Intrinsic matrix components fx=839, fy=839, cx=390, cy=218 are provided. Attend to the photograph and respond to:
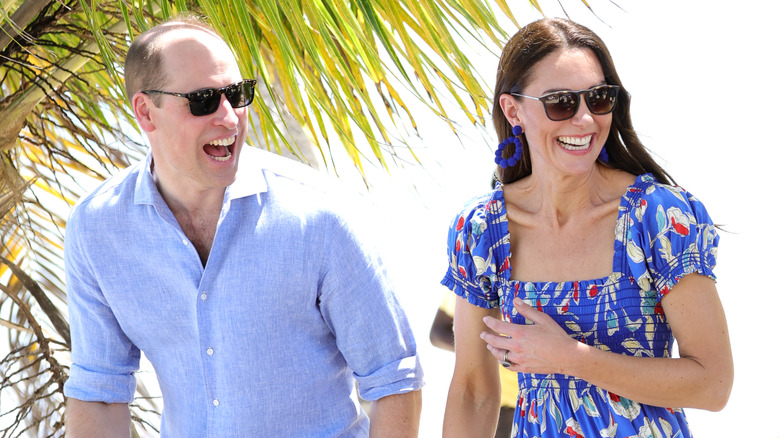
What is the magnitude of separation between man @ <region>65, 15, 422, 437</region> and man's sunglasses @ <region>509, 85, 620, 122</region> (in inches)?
18.7

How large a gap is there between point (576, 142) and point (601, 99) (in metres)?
0.09

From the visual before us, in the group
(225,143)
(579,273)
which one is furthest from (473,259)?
(225,143)

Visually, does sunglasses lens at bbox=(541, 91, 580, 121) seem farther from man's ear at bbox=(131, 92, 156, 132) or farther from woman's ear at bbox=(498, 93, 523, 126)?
man's ear at bbox=(131, 92, 156, 132)

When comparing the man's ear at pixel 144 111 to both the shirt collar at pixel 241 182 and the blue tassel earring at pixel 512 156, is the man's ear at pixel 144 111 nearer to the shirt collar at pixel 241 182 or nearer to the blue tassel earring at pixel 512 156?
the shirt collar at pixel 241 182

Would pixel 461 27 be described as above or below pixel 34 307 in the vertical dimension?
above

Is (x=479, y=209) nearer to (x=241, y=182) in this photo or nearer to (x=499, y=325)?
(x=499, y=325)

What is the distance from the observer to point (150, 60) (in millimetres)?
1769

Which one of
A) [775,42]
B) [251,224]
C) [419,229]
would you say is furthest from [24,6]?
[775,42]

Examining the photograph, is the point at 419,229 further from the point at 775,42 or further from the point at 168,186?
the point at 168,186

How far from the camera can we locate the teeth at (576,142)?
1610mm

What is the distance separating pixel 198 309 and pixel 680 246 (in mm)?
960

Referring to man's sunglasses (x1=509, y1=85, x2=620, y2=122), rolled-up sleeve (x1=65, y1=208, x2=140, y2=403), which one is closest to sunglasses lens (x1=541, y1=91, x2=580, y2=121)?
man's sunglasses (x1=509, y1=85, x2=620, y2=122)

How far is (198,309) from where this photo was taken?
5.72 ft

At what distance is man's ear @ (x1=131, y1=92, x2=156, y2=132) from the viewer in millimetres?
1753
